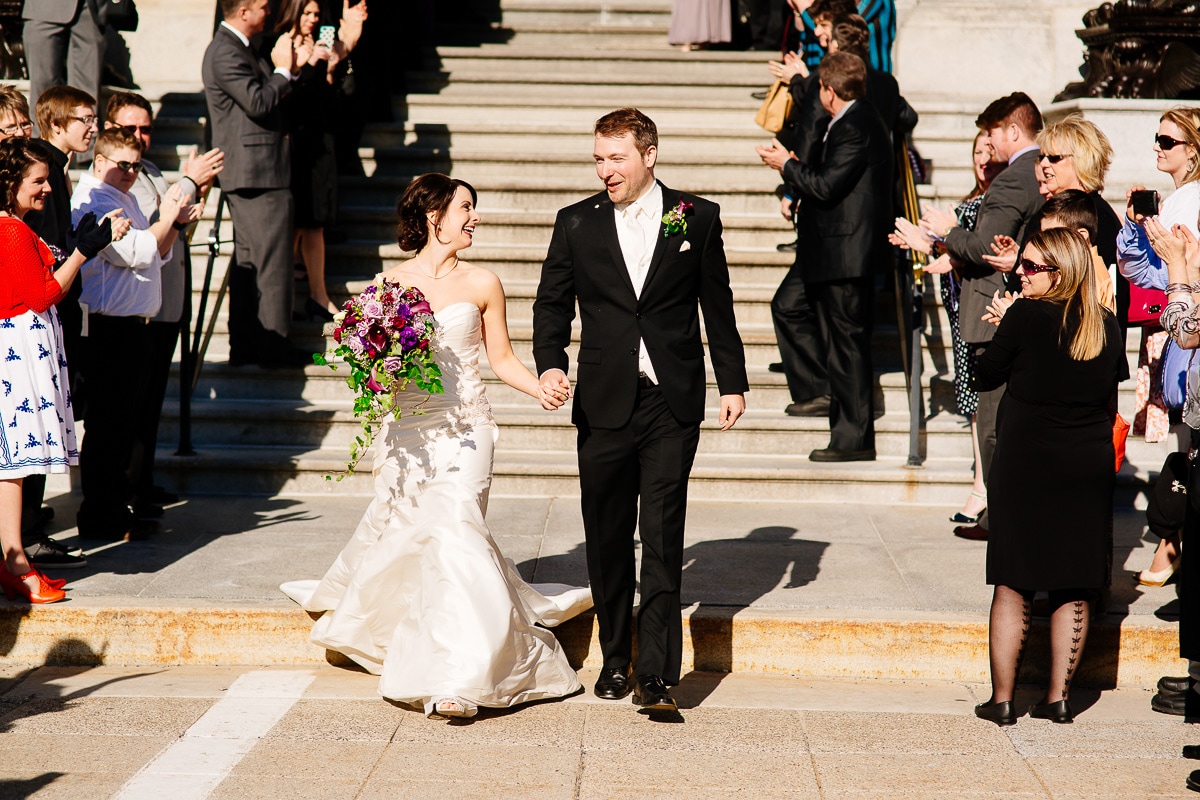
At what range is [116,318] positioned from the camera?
6.70m

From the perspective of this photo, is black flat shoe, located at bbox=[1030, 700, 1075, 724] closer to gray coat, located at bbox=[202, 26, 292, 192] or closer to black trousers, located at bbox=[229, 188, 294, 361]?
black trousers, located at bbox=[229, 188, 294, 361]

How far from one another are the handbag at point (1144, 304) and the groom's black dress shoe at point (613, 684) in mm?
2951

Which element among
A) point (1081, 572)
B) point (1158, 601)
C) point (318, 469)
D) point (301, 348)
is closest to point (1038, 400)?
point (1081, 572)

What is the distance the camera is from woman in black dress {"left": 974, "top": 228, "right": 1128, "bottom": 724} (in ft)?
16.1

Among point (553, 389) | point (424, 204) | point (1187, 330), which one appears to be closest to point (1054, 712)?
point (1187, 330)

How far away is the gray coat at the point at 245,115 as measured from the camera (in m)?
8.34

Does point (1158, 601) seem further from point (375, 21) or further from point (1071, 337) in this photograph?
point (375, 21)

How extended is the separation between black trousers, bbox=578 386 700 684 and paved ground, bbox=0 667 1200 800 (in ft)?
1.09

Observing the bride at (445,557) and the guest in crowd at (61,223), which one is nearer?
the bride at (445,557)

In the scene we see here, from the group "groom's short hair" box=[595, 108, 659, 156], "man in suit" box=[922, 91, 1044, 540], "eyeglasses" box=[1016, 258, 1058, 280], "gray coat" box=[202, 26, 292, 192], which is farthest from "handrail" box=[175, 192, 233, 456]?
"eyeglasses" box=[1016, 258, 1058, 280]

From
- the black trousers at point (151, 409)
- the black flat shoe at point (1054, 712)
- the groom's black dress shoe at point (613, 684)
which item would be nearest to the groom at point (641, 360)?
the groom's black dress shoe at point (613, 684)

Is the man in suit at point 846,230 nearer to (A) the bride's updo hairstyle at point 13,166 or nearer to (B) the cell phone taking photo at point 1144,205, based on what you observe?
(B) the cell phone taking photo at point 1144,205

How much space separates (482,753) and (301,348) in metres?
5.01

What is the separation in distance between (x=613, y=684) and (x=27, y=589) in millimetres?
2586
